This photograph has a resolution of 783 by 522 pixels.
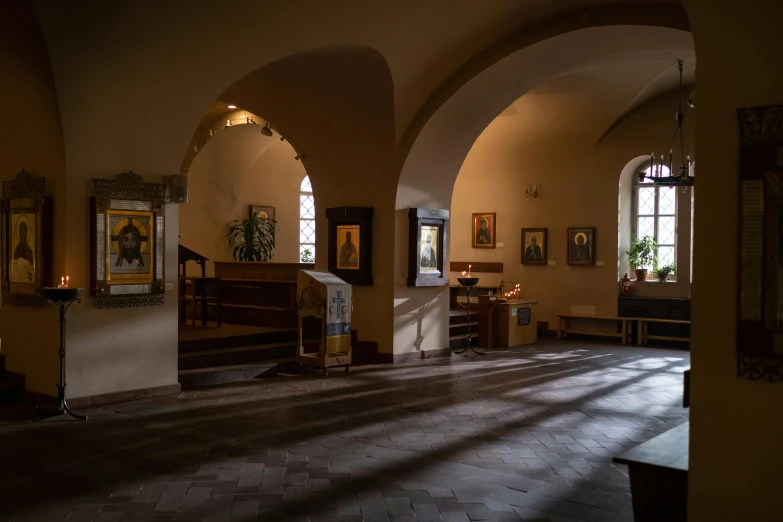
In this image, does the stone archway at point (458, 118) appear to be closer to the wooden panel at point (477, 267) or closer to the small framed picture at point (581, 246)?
the small framed picture at point (581, 246)

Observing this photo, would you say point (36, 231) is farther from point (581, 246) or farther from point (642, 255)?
point (642, 255)

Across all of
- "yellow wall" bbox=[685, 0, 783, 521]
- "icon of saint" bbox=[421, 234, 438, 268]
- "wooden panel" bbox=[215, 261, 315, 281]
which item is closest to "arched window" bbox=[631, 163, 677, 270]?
"icon of saint" bbox=[421, 234, 438, 268]

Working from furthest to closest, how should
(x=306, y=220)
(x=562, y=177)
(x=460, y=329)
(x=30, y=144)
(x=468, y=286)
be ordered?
(x=306, y=220)
(x=562, y=177)
(x=460, y=329)
(x=468, y=286)
(x=30, y=144)

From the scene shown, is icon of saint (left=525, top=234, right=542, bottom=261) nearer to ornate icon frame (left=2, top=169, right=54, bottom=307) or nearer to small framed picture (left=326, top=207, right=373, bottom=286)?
small framed picture (left=326, top=207, right=373, bottom=286)

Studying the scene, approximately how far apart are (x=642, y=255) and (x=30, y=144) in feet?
33.2

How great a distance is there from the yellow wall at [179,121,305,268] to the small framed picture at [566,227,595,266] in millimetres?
6233

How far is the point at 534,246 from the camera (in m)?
14.0

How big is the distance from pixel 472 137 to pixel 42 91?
584 centimetres

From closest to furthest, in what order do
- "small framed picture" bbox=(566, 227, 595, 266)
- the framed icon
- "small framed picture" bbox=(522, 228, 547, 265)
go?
1. the framed icon
2. "small framed picture" bbox=(566, 227, 595, 266)
3. "small framed picture" bbox=(522, 228, 547, 265)

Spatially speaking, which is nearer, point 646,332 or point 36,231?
point 36,231

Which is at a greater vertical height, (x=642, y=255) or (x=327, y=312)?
(x=642, y=255)

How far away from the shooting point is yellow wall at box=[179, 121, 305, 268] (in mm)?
14367

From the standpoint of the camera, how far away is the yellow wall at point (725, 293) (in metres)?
3.09

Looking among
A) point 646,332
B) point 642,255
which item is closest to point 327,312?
point 646,332
